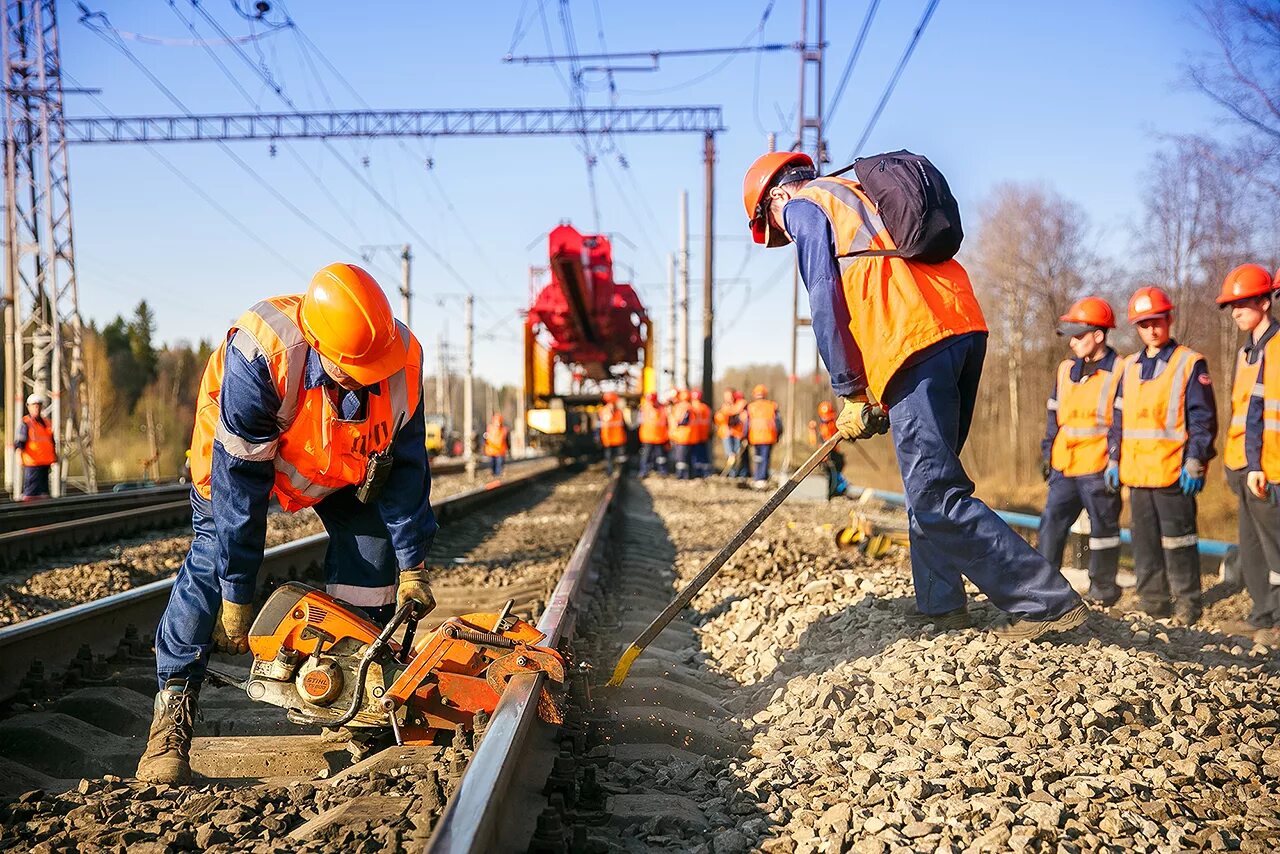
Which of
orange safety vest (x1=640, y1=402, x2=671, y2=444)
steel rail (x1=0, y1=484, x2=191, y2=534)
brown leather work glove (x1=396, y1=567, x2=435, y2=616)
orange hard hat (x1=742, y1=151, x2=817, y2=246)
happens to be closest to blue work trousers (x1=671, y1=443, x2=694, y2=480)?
orange safety vest (x1=640, y1=402, x2=671, y2=444)

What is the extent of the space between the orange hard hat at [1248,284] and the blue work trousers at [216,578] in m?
4.88

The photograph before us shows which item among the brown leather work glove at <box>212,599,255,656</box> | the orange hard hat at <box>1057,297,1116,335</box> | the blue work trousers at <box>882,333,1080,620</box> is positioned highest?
the orange hard hat at <box>1057,297,1116,335</box>

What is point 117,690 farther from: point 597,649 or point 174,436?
point 174,436

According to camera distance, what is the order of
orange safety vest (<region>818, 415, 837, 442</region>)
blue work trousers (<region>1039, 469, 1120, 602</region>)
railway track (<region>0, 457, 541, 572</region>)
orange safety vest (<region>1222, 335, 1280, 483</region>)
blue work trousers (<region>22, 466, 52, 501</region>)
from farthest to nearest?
1. orange safety vest (<region>818, 415, 837, 442</region>)
2. blue work trousers (<region>22, 466, 52, 501</region>)
3. railway track (<region>0, 457, 541, 572</region>)
4. blue work trousers (<region>1039, 469, 1120, 602</region>)
5. orange safety vest (<region>1222, 335, 1280, 483</region>)

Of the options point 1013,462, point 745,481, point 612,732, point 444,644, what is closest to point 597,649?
point 612,732

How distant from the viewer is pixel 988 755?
273 cm

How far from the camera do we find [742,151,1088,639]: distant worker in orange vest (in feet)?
11.5

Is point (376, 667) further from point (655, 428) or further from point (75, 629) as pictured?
point (655, 428)

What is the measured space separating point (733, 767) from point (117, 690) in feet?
7.94

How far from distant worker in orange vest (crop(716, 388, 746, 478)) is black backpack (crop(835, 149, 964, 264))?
639 inches

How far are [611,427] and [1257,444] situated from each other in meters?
17.7

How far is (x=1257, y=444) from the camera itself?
18.2 feet

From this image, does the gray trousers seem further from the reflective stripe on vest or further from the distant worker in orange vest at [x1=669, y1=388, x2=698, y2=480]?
the distant worker in orange vest at [x1=669, y1=388, x2=698, y2=480]

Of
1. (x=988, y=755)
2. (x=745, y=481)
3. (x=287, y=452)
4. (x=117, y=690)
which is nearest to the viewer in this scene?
(x=988, y=755)
